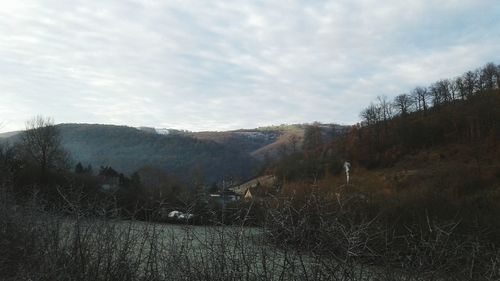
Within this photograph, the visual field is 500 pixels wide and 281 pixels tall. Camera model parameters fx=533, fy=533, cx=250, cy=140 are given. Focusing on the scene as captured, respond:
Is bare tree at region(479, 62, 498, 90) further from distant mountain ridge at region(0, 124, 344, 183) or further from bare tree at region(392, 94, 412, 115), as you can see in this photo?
distant mountain ridge at region(0, 124, 344, 183)

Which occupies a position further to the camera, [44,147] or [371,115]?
[371,115]

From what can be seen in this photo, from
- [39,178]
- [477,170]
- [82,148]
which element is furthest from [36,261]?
[82,148]

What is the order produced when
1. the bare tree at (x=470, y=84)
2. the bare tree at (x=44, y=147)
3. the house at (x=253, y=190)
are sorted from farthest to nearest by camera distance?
the bare tree at (x=470, y=84) → the bare tree at (x=44, y=147) → the house at (x=253, y=190)

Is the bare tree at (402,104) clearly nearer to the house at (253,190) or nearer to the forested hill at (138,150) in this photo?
the forested hill at (138,150)

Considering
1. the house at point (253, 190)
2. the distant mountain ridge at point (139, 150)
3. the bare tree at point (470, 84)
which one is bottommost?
the house at point (253, 190)

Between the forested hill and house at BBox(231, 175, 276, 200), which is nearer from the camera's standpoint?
house at BBox(231, 175, 276, 200)

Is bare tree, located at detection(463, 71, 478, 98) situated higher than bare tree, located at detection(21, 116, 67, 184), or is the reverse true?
bare tree, located at detection(463, 71, 478, 98)

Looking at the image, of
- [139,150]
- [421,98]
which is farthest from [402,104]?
[139,150]

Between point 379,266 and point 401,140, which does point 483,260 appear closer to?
point 379,266

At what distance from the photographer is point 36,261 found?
27.3 feet

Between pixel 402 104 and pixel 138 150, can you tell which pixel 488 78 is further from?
pixel 138 150

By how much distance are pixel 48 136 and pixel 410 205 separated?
142 ft

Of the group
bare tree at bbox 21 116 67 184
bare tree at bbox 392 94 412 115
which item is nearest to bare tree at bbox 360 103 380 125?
bare tree at bbox 392 94 412 115

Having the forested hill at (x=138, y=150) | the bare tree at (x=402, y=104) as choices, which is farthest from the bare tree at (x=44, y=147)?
the bare tree at (x=402, y=104)
